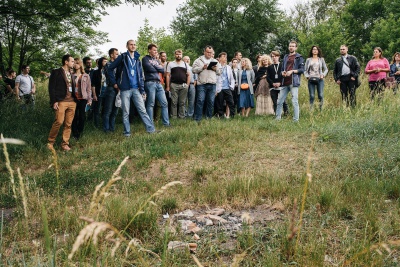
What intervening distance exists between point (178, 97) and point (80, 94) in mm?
4008

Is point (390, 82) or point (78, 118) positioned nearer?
point (78, 118)

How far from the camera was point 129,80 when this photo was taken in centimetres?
958

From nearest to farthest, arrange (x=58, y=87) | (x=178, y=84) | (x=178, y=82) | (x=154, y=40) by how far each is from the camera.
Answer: (x=58, y=87), (x=178, y=82), (x=178, y=84), (x=154, y=40)

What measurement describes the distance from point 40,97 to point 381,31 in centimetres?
2842

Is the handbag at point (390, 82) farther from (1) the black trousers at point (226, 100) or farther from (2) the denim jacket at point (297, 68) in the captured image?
(1) the black trousers at point (226, 100)

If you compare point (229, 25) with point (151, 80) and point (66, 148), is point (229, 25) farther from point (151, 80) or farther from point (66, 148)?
point (66, 148)

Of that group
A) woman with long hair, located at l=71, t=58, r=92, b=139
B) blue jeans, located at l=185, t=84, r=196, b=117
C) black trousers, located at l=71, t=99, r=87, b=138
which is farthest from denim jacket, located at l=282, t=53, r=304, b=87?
black trousers, located at l=71, t=99, r=87, b=138

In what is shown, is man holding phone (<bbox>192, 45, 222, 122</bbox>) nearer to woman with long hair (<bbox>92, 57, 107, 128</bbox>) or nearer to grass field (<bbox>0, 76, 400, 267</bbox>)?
grass field (<bbox>0, 76, 400, 267</bbox>)

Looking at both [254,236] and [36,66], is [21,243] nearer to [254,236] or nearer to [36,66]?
[254,236]

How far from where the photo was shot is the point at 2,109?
12250mm

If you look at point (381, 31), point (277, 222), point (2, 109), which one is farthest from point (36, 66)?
point (381, 31)

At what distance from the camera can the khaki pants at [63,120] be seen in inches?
347

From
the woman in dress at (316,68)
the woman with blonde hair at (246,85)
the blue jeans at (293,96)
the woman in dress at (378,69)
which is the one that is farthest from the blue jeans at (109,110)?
the woman in dress at (378,69)

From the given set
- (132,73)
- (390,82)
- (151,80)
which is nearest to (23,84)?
(151,80)
